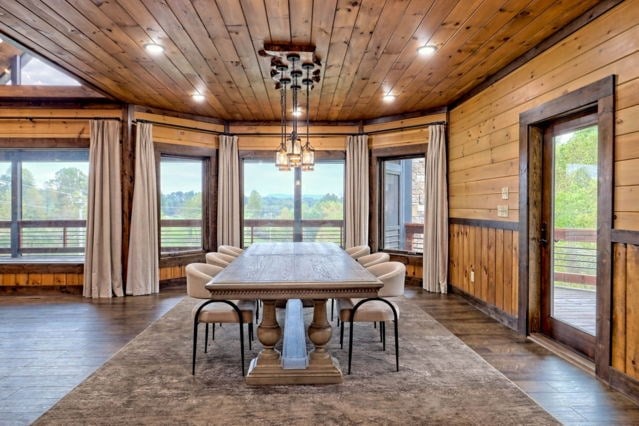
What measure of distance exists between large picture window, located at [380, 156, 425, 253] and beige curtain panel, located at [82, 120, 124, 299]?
159 inches

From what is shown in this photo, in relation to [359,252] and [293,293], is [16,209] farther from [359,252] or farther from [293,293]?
[293,293]

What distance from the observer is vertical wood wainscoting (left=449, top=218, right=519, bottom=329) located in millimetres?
4031

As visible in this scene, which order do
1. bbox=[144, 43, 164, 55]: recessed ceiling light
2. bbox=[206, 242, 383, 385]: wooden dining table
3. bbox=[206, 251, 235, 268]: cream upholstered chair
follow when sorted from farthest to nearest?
bbox=[206, 251, 235, 268]: cream upholstered chair < bbox=[144, 43, 164, 55]: recessed ceiling light < bbox=[206, 242, 383, 385]: wooden dining table

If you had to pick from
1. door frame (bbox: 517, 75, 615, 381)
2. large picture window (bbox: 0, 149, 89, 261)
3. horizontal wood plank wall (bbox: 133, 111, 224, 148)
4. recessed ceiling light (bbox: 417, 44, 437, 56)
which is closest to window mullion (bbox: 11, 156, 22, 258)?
large picture window (bbox: 0, 149, 89, 261)

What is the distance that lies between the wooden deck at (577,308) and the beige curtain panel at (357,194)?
322cm

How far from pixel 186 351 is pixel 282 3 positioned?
2.85 metres

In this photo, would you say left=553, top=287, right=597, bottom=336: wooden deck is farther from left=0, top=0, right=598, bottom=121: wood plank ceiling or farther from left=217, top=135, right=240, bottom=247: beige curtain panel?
left=217, top=135, right=240, bottom=247: beige curtain panel

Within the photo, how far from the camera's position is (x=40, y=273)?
5.60 metres

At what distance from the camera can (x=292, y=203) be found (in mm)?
6785

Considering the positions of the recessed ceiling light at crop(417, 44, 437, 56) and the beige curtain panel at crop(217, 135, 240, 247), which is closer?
the recessed ceiling light at crop(417, 44, 437, 56)

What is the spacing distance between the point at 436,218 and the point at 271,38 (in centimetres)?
358

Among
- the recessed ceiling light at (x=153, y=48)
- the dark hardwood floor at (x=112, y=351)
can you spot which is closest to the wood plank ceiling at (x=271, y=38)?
the recessed ceiling light at (x=153, y=48)

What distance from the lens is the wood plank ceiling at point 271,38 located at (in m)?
2.82

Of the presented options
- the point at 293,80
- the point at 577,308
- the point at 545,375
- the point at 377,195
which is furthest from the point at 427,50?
the point at 377,195
